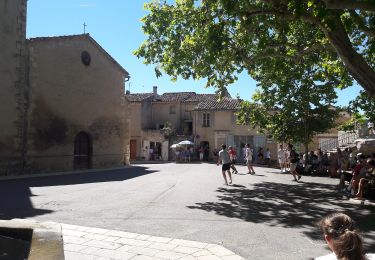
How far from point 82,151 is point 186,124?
75.2ft

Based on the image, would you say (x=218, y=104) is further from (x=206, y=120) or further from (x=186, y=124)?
(x=186, y=124)

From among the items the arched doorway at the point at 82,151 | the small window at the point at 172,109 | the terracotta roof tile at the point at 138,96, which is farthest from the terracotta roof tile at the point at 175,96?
the arched doorway at the point at 82,151

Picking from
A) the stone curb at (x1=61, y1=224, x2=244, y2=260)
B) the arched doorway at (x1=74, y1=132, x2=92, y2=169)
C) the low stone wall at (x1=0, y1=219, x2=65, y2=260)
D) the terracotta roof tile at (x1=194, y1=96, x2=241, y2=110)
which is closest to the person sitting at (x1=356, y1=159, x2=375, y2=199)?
the stone curb at (x1=61, y1=224, x2=244, y2=260)

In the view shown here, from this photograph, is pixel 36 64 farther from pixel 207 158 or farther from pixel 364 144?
pixel 207 158

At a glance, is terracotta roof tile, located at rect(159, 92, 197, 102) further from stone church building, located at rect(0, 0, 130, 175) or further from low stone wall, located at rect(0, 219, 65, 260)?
low stone wall, located at rect(0, 219, 65, 260)

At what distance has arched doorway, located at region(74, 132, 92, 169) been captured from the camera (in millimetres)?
27827

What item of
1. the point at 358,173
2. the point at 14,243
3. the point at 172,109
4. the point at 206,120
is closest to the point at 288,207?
the point at 358,173

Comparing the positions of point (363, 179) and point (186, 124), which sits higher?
point (186, 124)

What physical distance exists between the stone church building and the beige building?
13799mm

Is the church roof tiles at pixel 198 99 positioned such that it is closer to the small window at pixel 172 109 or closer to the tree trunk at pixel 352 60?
the small window at pixel 172 109

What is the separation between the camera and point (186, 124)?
165 ft

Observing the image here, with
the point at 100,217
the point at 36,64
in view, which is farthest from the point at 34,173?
the point at 100,217

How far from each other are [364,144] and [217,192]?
19.6 feet

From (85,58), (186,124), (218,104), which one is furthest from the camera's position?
(186,124)
